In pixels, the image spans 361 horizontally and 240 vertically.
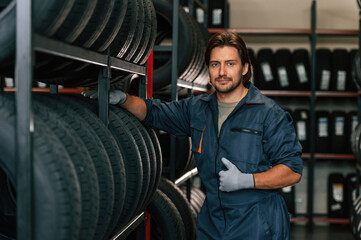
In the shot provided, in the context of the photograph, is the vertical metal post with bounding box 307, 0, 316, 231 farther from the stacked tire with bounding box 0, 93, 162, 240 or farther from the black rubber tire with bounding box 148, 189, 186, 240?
the stacked tire with bounding box 0, 93, 162, 240

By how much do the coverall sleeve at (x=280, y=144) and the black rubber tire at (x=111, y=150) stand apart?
75 cm

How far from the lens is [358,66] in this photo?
3768 mm

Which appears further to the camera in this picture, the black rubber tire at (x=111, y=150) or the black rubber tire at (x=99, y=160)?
the black rubber tire at (x=111, y=150)

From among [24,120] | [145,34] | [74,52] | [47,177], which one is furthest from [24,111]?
[145,34]

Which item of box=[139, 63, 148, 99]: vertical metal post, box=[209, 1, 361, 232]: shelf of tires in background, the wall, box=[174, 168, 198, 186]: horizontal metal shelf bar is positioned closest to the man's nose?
box=[139, 63, 148, 99]: vertical metal post

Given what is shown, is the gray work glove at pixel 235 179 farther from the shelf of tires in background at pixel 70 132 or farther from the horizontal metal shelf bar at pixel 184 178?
the horizontal metal shelf bar at pixel 184 178

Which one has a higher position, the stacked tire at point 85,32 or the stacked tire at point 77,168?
the stacked tire at point 85,32

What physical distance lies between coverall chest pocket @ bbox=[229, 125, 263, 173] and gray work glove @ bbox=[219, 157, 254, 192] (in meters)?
0.07

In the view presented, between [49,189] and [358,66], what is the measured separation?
3.21 m

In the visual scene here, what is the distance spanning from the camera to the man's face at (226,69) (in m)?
2.14

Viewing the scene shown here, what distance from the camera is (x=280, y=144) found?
2070 millimetres

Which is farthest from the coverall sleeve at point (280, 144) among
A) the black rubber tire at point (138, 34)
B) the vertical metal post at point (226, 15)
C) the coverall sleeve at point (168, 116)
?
the vertical metal post at point (226, 15)

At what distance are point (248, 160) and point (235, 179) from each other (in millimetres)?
131

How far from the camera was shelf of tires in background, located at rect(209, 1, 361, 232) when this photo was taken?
529 centimetres
